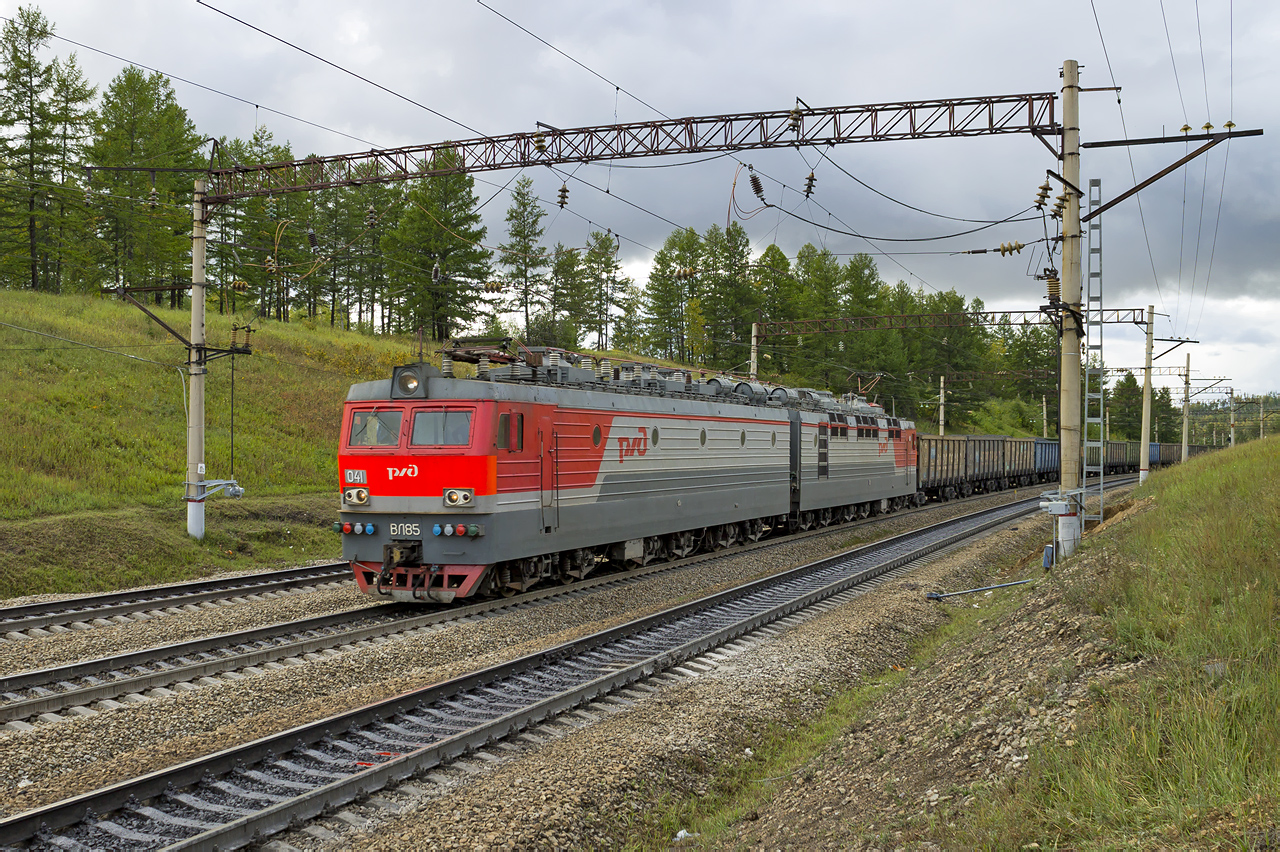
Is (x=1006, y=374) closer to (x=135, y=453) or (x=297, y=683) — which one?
(x=135, y=453)

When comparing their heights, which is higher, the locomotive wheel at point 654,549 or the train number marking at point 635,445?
the train number marking at point 635,445

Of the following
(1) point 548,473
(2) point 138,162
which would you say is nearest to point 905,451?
(1) point 548,473

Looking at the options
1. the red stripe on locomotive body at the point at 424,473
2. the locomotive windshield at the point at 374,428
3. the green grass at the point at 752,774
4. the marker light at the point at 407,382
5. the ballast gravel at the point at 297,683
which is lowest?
the green grass at the point at 752,774

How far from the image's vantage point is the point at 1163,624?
6.70m

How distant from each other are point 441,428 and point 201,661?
14.7 ft

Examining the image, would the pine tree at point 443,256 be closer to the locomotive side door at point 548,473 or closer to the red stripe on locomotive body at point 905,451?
the red stripe on locomotive body at point 905,451

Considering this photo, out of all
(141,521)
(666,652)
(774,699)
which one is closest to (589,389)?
(666,652)

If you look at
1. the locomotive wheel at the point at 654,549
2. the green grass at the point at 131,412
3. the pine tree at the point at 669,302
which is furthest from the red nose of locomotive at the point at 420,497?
the pine tree at the point at 669,302

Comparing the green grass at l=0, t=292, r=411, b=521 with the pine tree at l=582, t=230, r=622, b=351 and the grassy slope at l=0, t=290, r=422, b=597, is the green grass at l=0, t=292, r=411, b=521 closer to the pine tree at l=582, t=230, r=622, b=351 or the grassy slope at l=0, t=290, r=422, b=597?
the grassy slope at l=0, t=290, r=422, b=597

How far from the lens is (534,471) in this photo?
44.4ft

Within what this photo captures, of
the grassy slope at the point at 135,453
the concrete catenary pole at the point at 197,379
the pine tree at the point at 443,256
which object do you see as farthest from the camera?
the pine tree at the point at 443,256

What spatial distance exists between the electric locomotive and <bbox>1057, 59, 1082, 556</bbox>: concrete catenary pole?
7.17 meters

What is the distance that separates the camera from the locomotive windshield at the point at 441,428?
12469mm

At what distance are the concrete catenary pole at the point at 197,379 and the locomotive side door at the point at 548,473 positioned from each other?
23.3 ft
